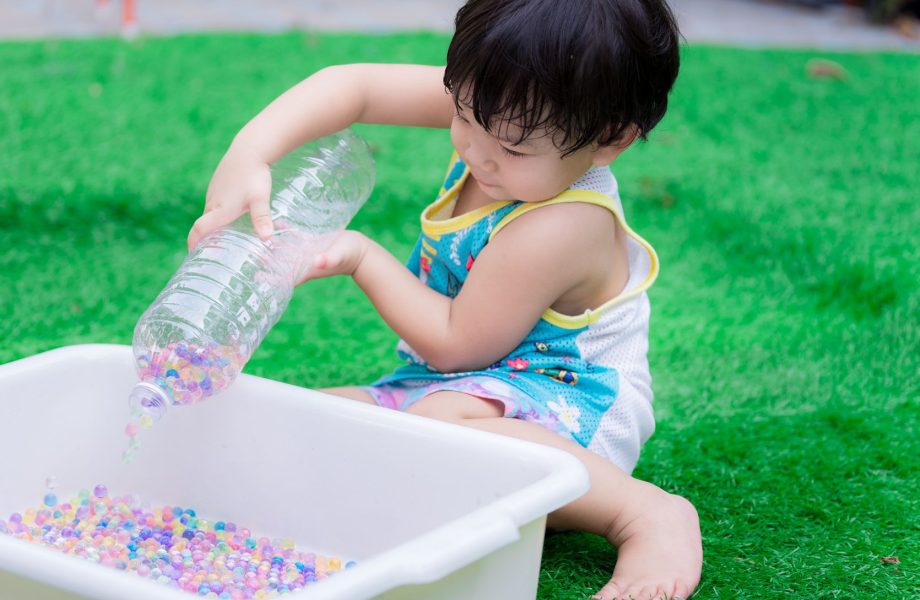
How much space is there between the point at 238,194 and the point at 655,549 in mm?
684

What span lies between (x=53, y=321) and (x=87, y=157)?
0.85m

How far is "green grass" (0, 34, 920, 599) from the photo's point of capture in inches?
65.0

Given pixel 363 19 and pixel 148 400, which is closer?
pixel 148 400

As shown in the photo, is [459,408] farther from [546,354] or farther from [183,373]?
[183,373]

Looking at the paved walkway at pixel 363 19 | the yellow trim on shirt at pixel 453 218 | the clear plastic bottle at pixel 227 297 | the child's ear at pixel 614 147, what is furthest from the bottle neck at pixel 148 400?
the paved walkway at pixel 363 19

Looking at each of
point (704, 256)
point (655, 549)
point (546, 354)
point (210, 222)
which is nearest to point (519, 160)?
point (546, 354)

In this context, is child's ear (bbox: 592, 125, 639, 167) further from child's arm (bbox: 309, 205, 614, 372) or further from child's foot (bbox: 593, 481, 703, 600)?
child's foot (bbox: 593, 481, 703, 600)

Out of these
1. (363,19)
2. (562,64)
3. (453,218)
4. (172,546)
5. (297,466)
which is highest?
(562,64)

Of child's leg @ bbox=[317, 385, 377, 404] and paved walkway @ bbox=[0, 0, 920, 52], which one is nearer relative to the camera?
child's leg @ bbox=[317, 385, 377, 404]

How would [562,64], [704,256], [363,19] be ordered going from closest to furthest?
[562,64] → [704,256] → [363,19]

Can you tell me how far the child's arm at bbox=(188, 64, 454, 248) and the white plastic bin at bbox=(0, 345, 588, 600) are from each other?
0.73ft

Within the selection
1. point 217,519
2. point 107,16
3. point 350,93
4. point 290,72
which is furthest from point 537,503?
point 107,16

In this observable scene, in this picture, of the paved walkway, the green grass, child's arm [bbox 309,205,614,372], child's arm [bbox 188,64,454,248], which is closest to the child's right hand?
child's arm [bbox 188,64,454,248]

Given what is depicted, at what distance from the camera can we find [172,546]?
1472 millimetres
